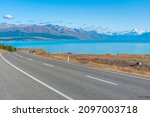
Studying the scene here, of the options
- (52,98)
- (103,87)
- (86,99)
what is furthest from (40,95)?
(103,87)

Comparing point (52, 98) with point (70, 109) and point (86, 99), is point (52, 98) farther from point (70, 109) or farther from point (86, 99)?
point (70, 109)

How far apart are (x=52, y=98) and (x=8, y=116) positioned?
2595mm

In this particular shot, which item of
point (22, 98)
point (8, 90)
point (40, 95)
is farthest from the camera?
point (8, 90)

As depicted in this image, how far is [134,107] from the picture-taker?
32.1ft

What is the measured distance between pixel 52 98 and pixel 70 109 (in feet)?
6.25

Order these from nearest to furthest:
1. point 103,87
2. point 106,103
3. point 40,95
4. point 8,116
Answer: point 8,116
point 106,103
point 40,95
point 103,87

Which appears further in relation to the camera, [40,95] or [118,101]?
[40,95]

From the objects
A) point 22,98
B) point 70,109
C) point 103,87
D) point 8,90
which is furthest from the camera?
point 103,87

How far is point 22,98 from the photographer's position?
11125mm

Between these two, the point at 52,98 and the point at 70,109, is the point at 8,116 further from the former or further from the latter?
the point at 52,98

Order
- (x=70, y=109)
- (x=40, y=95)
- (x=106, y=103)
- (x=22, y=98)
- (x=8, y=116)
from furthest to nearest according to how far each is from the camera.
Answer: (x=40, y=95), (x=22, y=98), (x=106, y=103), (x=70, y=109), (x=8, y=116)

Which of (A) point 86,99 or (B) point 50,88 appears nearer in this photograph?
(A) point 86,99

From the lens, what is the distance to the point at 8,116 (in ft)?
29.2

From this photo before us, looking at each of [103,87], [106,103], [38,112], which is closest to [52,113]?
[38,112]
